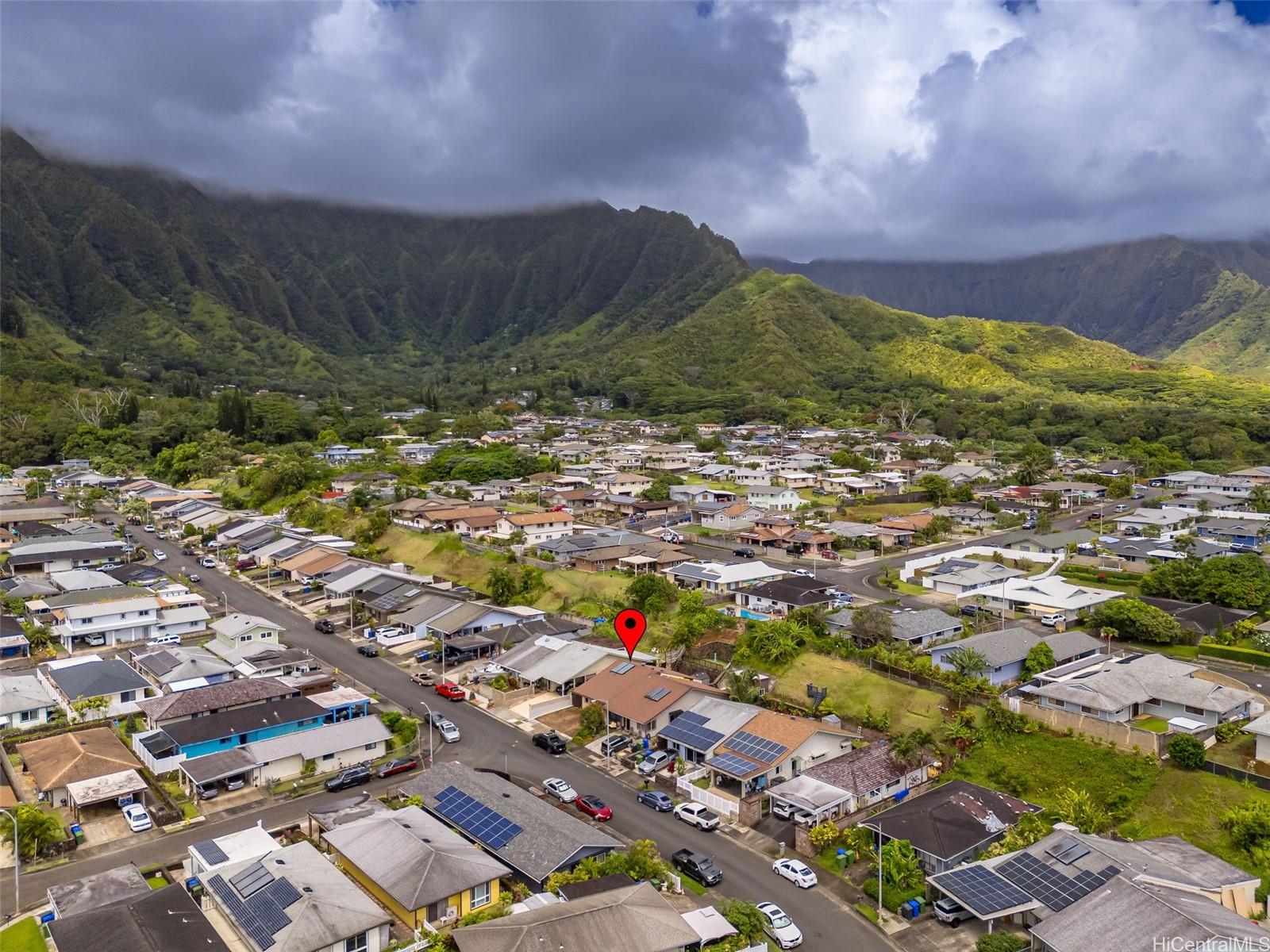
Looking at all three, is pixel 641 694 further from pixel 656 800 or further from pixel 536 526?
pixel 536 526

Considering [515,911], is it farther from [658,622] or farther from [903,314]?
[903,314]

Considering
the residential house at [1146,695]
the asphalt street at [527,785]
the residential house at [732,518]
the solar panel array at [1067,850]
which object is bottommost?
the asphalt street at [527,785]

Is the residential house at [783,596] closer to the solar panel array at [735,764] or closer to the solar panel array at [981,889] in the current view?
the solar panel array at [735,764]

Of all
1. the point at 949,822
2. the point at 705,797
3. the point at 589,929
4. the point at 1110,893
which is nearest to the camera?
the point at 589,929

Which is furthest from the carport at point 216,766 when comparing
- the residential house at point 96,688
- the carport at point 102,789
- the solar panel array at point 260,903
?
the residential house at point 96,688

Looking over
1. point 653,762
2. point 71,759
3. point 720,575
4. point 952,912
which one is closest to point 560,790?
point 653,762

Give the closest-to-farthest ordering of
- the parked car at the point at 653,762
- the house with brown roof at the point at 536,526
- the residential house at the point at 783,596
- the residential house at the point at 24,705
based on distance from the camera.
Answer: the parked car at the point at 653,762 → the residential house at the point at 24,705 → the residential house at the point at 783,596 → the house with brown roof at the point at 536,526

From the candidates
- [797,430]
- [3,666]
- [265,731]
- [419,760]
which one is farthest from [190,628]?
[797,430]
